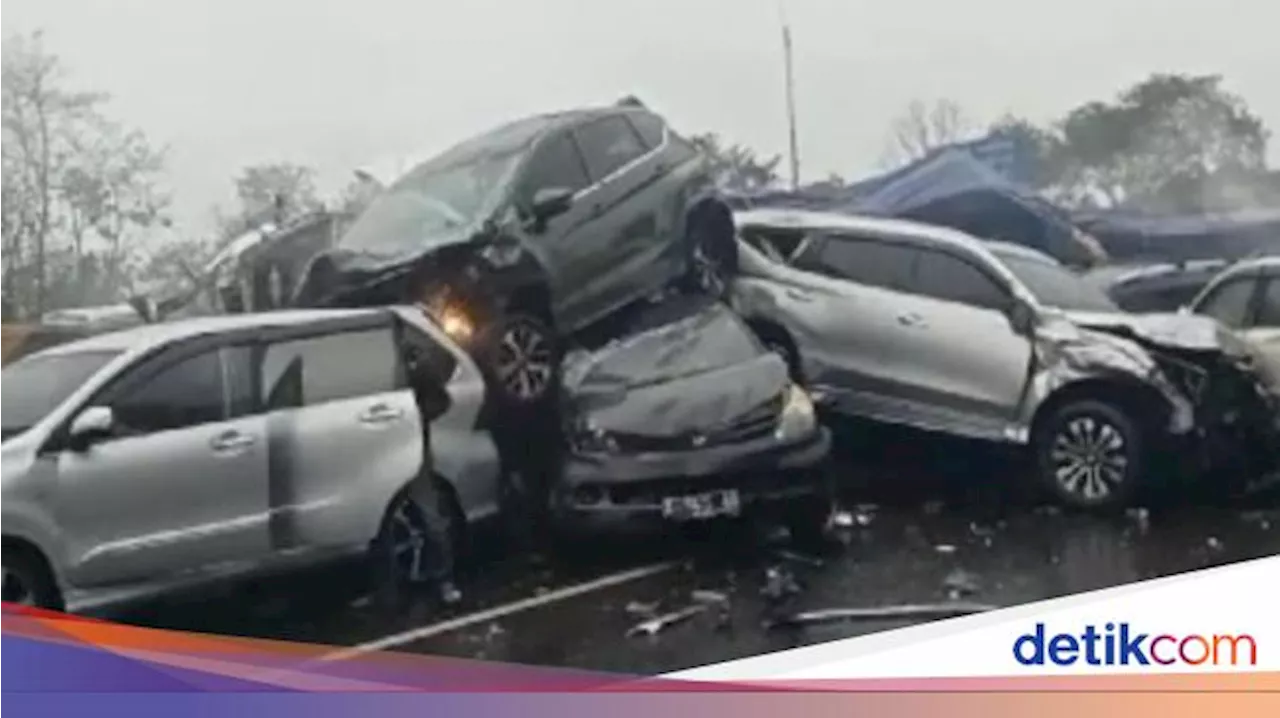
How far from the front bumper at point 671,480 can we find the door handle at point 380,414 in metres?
0.29

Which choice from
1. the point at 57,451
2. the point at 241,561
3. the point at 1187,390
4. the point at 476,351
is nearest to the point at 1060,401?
the point at 1187,390

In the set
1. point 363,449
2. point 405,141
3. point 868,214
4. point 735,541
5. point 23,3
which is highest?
point 23,3

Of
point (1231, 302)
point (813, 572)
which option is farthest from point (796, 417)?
point (1231, 302)

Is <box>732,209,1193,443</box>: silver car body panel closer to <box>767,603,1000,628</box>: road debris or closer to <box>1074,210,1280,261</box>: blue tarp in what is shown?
<box>1074,210,1280,261</box>: blue tarp

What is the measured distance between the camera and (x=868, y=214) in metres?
3.17

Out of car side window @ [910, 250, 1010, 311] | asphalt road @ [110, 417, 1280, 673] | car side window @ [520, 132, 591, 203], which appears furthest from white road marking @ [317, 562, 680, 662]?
car side window @ [910, 250, 1010, 311]

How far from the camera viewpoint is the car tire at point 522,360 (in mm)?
3088

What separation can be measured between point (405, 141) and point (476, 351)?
1.17 feet

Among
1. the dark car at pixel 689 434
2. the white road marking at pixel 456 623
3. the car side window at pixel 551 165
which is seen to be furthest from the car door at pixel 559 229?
the white road marking at pixel 456 623

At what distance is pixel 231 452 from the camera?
2.99 m

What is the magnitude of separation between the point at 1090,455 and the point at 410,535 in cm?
113

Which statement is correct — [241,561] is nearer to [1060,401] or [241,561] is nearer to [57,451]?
[57,451]

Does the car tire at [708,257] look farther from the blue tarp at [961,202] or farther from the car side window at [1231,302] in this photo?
the car side window at [1231,302]

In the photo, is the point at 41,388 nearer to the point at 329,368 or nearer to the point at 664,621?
the point at 329,368
